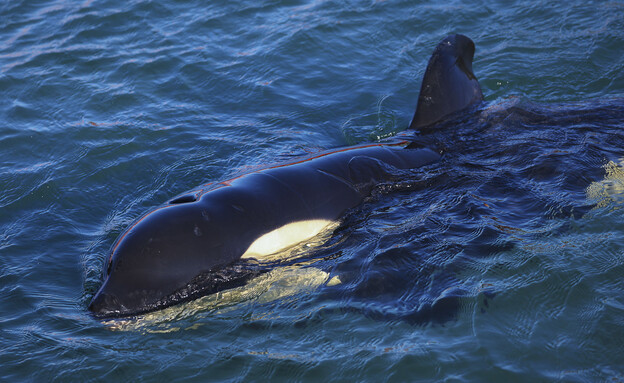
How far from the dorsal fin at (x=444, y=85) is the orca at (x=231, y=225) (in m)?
1.09

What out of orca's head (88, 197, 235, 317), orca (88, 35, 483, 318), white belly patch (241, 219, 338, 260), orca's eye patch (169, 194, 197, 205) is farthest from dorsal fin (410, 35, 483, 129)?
orca's head (88, 197, 235, 317)

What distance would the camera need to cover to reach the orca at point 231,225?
5.44 metres

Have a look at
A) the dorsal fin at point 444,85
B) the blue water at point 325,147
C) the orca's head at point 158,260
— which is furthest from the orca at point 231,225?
the dorsal fin at point 444,85

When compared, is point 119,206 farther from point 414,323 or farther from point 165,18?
point 165,18

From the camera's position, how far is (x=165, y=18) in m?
12.9

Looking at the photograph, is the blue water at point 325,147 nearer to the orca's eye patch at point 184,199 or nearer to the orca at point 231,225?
the orca at point 231,225

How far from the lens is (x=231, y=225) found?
5863 mm

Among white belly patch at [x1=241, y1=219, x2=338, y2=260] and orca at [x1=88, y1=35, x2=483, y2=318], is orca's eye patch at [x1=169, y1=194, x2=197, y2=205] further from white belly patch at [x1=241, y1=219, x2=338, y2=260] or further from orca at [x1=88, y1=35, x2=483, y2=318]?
white belly patch at [x1=241, y1=219, x2=338, y2=260]

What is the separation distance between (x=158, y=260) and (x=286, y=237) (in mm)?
1276

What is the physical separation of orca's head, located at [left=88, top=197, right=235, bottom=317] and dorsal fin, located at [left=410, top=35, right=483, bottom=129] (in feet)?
12.3

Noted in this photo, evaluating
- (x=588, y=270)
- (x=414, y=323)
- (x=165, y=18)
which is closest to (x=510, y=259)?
(x=588, y=270)

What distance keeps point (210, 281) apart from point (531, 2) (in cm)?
974

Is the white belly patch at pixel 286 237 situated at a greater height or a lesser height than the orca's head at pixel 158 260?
lesser

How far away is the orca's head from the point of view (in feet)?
17.7
